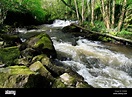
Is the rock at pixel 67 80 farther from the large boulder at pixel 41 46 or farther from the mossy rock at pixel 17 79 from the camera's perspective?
the large boulder at pixel 41 46

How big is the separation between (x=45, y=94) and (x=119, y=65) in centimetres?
525

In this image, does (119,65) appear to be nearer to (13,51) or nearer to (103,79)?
(103,79)

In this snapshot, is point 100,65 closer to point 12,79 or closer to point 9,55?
point 9,55

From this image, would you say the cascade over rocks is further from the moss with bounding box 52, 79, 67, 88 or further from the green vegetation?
the green vegetation

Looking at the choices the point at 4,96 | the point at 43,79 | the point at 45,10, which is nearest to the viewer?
the point at 4,96

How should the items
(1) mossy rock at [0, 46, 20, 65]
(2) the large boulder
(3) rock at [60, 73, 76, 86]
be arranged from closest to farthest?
1. (3) rock at [60, 73, 76, 86]
2. (1) mossy rock at [0, 46, 20, 65]
3. (2) the large boulder

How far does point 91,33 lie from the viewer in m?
12.0

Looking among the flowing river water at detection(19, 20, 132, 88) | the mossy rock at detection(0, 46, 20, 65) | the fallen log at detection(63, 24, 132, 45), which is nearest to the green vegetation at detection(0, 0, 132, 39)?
the fallen log at detection(63, 24, 132, 45)

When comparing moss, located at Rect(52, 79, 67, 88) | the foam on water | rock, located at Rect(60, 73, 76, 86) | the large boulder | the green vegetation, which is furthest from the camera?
the green vegetation

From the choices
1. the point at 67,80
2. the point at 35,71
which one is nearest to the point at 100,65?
the point at 67,80

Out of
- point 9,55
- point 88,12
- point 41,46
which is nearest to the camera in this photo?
point 9,55

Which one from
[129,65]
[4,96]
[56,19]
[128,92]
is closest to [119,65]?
[129,65]

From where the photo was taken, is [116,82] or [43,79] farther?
[116,82]

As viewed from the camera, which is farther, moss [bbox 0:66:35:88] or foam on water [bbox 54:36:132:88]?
foam on water [bbox 54:36:132:88]
